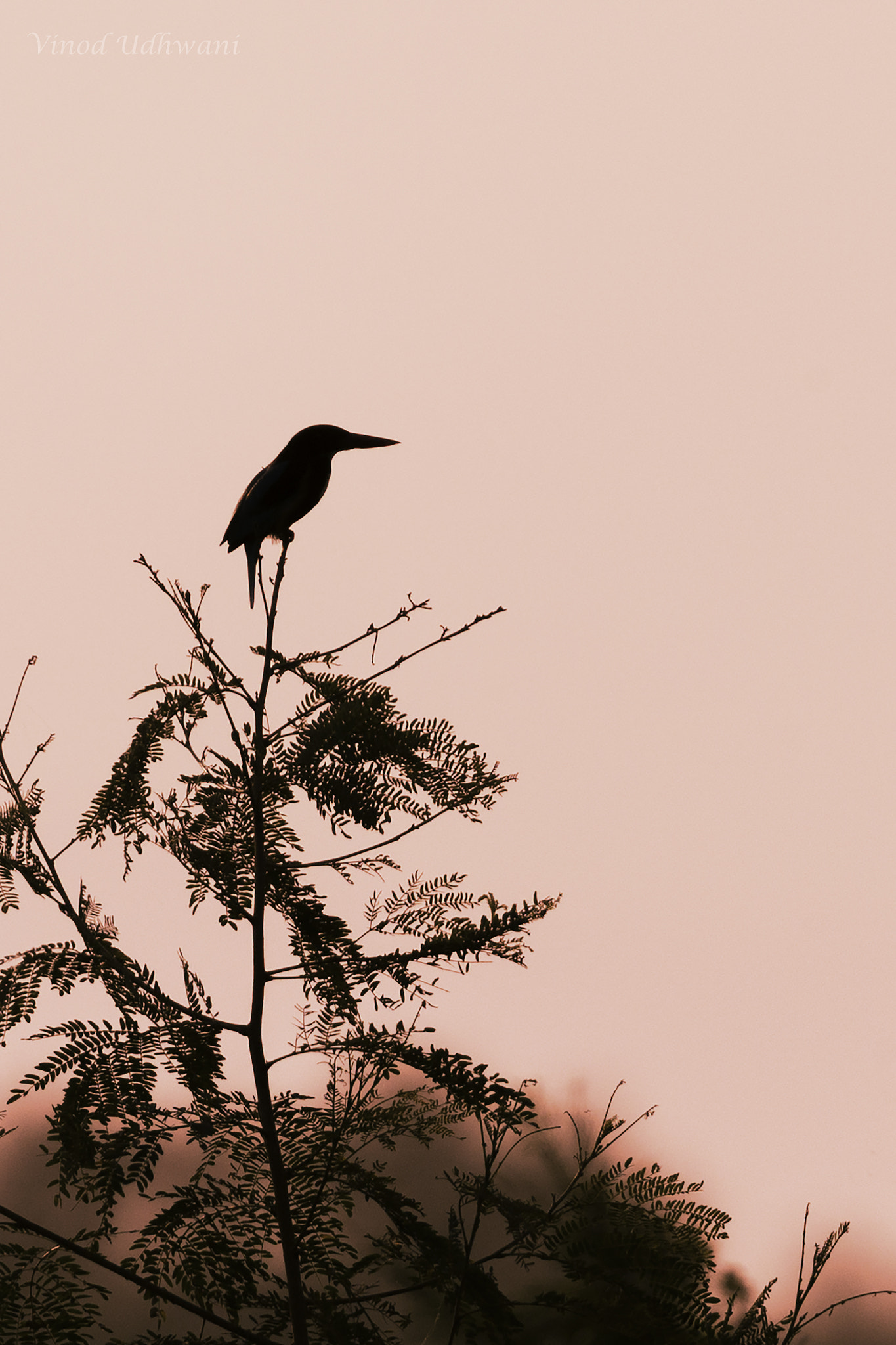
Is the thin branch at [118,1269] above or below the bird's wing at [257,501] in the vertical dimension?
below

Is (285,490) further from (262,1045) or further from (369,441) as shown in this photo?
(262,1045)

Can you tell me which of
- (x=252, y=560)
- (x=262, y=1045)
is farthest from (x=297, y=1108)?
(x=252, y=560)

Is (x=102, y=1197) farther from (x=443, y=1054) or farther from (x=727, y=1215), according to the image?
(x=727, y=1215)

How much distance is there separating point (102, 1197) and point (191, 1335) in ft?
1.33

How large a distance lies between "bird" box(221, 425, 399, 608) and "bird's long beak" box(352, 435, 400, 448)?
0.13 ft

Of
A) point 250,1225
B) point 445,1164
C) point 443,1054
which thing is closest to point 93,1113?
point 250,1225

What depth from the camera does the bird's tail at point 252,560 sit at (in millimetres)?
2459

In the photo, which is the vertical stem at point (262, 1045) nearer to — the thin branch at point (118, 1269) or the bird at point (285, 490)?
the thin branch at point (118, 1269)

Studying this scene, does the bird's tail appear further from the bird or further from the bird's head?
the bird's head

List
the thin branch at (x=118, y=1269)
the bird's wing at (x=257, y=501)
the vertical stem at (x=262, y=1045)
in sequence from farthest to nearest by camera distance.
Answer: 1. the bird's wing at (x=257, y=501)
2. the vertical stem at (x=262, y=1045)
3. the thin branch at (x=118, y=1269)

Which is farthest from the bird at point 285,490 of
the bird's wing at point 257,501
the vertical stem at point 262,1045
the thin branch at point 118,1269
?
the thin branch at point 118,1269

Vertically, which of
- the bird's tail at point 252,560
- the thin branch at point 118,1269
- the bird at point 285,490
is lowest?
the thin branch at point 118,1269

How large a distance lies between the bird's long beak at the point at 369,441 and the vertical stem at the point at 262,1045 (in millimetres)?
506

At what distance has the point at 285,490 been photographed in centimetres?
243
